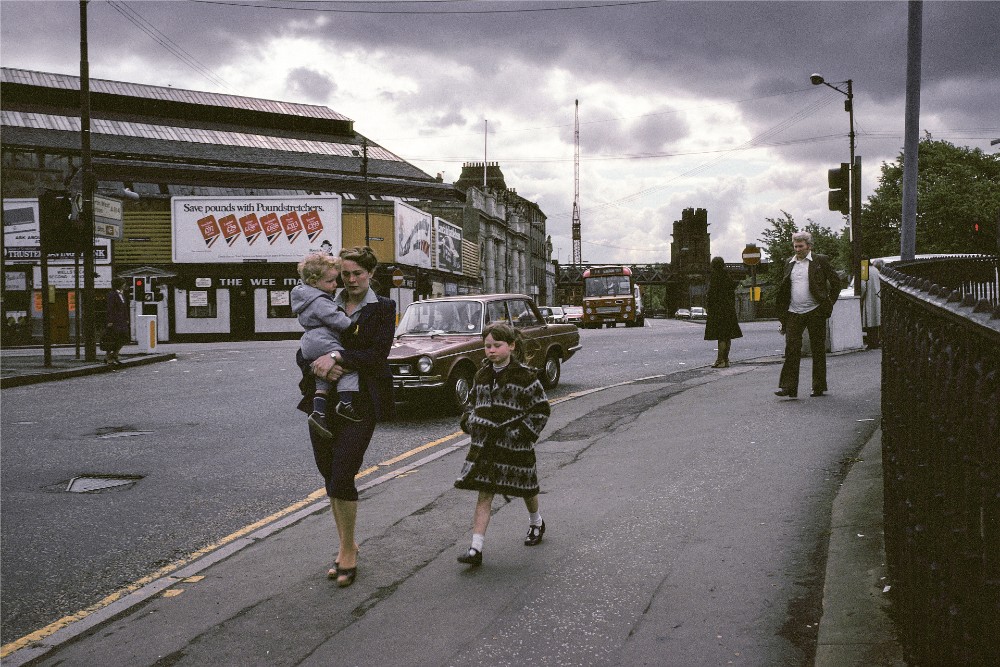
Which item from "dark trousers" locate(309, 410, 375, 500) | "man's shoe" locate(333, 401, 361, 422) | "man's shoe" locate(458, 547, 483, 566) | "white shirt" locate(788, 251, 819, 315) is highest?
"white shirt" locate(788, 251, 819, 315)

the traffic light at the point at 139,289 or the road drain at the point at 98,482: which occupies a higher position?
the traffic light at the point at 139,289

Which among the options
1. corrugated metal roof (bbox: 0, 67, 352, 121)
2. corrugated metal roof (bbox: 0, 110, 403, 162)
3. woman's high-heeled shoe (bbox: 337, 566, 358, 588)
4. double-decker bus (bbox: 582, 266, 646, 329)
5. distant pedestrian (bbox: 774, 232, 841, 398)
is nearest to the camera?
woman's high-heeled shoe (bbox: 337, 566, 358, 588)

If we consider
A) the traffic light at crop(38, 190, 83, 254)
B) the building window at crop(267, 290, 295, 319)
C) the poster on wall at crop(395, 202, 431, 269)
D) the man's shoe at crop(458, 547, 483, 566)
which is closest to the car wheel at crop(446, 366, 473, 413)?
the man's shoe at crop(458, 547, 483, 566)

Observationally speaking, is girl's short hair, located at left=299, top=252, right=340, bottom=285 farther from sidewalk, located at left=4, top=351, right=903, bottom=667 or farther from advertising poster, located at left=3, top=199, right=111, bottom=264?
advertising poster, located at left=3, top=199, right=111, bottom=264

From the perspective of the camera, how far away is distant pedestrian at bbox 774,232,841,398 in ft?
32.1

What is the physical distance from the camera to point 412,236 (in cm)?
5247

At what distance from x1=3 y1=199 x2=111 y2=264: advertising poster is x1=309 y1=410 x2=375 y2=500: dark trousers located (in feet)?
129

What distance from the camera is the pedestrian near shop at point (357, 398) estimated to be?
189 inches

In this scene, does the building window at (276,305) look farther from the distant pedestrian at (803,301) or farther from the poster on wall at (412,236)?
the distant pedestrian at (803,301)

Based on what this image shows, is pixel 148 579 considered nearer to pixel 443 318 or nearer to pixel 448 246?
pixel 443 318

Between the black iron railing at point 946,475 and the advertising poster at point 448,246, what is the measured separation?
2190 inches

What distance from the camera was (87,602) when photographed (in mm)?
4781

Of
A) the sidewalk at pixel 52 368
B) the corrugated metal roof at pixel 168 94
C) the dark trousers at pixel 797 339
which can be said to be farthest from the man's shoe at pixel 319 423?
the corrugated metal roof at pixel 168 94

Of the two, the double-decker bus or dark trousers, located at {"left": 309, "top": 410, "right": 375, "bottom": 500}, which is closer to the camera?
dark trousers, located at {"left": 309, "top": 410, "right": 375, "bottom": 500}
